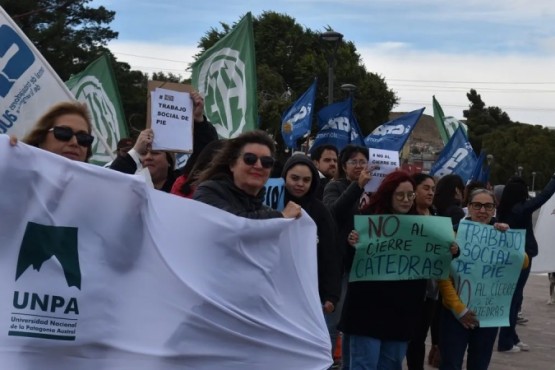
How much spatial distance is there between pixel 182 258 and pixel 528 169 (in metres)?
58.9

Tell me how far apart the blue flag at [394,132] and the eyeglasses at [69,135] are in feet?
28.1

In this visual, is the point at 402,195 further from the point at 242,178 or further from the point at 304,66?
the point at 304,66

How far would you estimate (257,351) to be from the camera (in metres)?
3.79

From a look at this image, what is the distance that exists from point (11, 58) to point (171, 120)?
1531mm

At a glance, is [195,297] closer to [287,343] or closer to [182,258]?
[182,258]

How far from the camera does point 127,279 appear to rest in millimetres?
3430

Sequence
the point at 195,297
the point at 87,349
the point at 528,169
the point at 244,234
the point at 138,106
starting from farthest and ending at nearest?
the point at 528,169
the point at 138,106
the point at 244,234
the point at 195,297
the point at 87,349

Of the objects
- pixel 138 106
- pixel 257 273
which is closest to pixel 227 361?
pixel 257 273

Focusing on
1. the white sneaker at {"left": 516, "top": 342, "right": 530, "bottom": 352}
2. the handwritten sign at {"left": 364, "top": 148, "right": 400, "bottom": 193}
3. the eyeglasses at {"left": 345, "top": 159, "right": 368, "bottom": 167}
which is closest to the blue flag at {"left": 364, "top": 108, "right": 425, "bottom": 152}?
the white sneaker at {"left": 516, "top": 342, "right": 530, "bottom": 352}

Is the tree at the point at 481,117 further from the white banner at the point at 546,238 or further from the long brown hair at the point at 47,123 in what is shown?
the long brown hair at the point at 47,123

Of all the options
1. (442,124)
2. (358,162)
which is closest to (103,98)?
(358,162)

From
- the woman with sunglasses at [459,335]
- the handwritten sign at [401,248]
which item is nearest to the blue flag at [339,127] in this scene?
the woman with sunglasses at [459,335]

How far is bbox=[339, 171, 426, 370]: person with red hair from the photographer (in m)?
5.62

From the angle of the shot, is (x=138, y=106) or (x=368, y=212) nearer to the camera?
(x=368, y=212)
